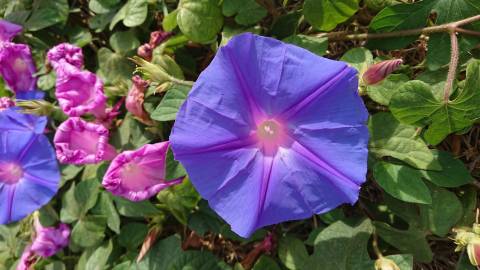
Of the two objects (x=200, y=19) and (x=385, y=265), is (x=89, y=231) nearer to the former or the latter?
(x=200, y=19)

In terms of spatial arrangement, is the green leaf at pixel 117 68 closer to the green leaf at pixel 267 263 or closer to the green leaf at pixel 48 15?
the green leaf at pixel 48 15

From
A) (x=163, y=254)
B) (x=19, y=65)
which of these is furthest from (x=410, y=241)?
(x=19, y=65)

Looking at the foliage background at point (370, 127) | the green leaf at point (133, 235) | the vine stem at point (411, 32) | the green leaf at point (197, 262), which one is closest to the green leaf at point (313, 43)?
the foliage background at point (370, 127)

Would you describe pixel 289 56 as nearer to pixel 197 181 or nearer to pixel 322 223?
pixel 197 181

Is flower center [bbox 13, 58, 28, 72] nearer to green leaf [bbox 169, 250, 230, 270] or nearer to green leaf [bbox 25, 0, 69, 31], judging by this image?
green leaf [bbox 25, 0, 69, 31]

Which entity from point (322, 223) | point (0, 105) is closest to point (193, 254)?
point (322, 223)

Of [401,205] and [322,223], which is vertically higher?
[401,205]

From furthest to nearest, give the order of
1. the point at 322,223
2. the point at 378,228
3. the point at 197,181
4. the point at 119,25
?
the point at 119,25 → the point at 322,223 → the point at 378,228 → the point at 197,181
